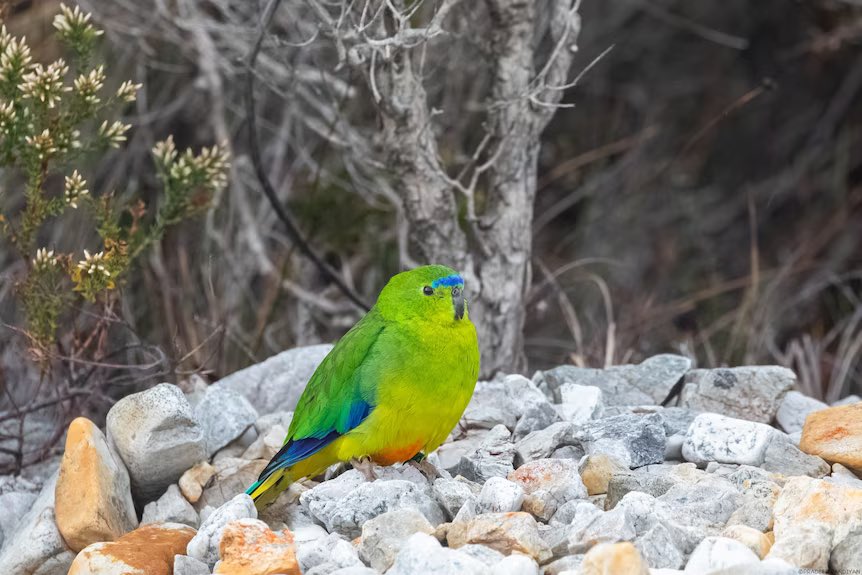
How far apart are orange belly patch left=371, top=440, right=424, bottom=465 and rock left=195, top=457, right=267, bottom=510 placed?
0.38m

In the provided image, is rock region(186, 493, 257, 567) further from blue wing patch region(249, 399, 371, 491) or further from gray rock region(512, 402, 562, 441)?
gray rock region(512, 402, 562, 441)

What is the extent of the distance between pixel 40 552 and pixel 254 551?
85 cm

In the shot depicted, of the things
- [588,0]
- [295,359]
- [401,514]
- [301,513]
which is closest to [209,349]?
[295,359]


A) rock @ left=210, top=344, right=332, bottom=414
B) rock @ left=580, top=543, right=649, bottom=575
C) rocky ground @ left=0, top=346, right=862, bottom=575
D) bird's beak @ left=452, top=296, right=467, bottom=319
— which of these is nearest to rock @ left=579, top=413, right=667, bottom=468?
rocky ground @ left=0, top=346, right=862, bottom=575

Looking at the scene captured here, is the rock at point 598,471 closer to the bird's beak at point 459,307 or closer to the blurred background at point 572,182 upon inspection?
the bird's beak at point 459,307

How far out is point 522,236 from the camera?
167 inches

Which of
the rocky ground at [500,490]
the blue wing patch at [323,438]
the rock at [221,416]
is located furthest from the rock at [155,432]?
the blue wing patch at [323,438]

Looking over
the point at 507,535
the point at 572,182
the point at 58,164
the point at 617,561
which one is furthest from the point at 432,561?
the point at 572,182

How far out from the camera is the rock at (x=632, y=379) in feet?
12.1

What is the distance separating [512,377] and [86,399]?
1.43 m

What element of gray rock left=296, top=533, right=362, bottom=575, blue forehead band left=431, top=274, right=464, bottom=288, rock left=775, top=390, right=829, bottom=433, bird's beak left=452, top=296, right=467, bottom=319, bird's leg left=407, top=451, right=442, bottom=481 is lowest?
rock left=775, top=390, right=829, bottom=433

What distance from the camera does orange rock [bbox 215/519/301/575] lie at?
93.4 inches

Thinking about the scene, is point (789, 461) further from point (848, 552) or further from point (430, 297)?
point (430, 297)

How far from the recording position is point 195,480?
3215 millimetres
